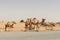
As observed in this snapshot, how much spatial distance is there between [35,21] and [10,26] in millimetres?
4059

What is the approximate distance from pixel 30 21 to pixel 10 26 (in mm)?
3607

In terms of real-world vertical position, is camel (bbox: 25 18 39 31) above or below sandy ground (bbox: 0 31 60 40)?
above

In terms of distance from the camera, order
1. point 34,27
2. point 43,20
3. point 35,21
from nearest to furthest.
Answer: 1. point 34,27
2. point 35,21
3. point 43,20

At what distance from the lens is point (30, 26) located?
81.4 feet

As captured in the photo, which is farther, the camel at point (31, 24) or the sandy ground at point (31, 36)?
the camel at point (31, 24)

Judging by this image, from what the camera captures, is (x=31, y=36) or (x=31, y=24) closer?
(x=31, y=36)

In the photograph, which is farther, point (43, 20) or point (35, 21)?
point (43, 20)

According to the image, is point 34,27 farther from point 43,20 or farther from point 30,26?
point 43,20

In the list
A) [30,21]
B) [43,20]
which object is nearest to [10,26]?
[30,21]

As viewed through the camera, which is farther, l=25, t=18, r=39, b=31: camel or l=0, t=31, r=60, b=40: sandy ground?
l=25, t=18, r=39, b=31: camel

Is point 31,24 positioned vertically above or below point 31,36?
above

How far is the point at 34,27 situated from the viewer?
80.6 feet

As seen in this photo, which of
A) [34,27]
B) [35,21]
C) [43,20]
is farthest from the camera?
[43,20]

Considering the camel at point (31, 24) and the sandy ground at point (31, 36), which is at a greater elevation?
the camel at point (31, 24)
